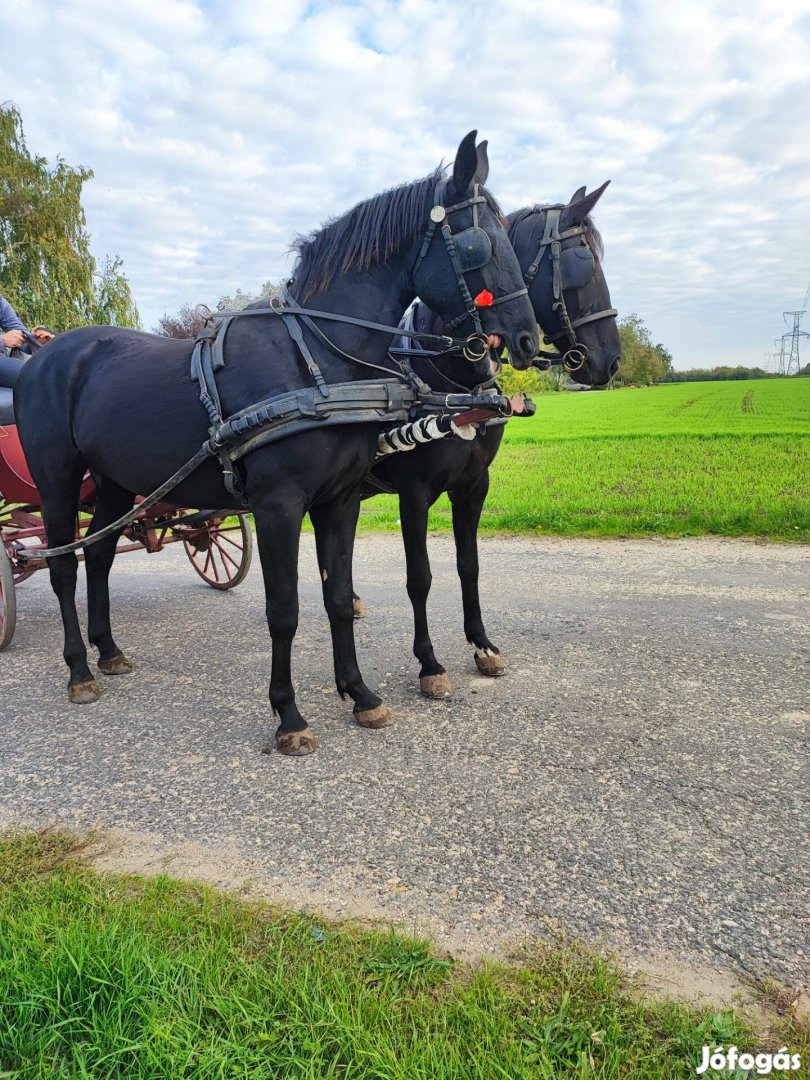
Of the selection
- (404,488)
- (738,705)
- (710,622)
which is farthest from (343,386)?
(710,622)

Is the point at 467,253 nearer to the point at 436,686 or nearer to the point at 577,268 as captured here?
the point at 577,268

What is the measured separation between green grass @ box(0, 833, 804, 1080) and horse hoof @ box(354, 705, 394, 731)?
1.52 m

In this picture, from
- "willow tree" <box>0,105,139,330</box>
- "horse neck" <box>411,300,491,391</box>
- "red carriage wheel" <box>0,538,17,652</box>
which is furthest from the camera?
"willow tree" <box>0,105,139,330</box>

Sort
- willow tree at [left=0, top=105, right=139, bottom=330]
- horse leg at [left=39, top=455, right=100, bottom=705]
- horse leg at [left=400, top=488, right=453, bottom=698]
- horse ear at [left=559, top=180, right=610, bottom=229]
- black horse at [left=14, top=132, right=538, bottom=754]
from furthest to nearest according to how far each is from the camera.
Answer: willow tree at [left=0, top=105, right=139, bottom=330], horse leg at [left=39, top=455, right=100, bottom=705], horse ear at [left=559, top=180, right=610, bottom=229], horse leg at [left=400, top=488, right=453, bottom=698], black horse at [left=14, top=132, right=538, bottom=754]

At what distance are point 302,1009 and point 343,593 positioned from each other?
7.10ft

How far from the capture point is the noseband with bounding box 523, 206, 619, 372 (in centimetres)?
407

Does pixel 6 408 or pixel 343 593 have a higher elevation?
pixel 6 408

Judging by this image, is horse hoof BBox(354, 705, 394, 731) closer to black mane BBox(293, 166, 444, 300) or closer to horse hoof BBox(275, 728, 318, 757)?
horse hoof BBox(275, 728, 318, 757)

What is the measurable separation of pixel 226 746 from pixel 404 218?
2.69 m

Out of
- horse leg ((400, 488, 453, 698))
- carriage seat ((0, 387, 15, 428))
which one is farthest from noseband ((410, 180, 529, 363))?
carriage seat ((0, 387, 15, 428))

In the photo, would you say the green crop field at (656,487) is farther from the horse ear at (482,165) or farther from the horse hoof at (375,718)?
the horse ear at (482,165)

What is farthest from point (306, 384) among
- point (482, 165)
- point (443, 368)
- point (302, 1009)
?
point (302, 1009)

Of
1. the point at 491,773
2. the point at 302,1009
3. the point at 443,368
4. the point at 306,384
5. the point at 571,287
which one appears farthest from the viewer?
the point at 571,287

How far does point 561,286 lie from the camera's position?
407cm
